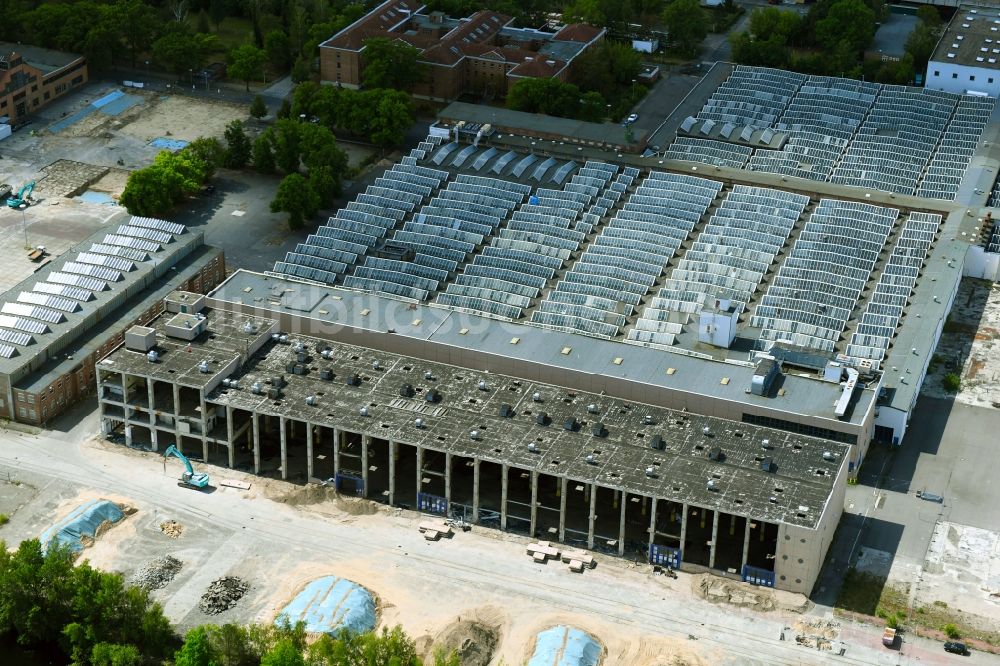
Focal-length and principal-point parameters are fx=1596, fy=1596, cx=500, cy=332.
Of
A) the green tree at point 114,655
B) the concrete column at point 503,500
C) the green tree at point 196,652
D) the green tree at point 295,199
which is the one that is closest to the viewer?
the green tree at point 196,652

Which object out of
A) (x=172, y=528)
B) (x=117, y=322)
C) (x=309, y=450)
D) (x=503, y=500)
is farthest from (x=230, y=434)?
(x=503, y=500)

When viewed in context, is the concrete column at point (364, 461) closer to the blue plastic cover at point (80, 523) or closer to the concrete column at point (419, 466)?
the concrete column at point (419, 466)

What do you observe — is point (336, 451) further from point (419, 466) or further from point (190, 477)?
point (190, 477)

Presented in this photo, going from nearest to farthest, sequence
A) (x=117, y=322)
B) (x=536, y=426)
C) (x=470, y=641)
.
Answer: (x=470, y=641), (x=536, y=426), (x=117, y=322)

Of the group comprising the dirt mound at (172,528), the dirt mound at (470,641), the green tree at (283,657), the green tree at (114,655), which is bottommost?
the dirt mound at (172,528)

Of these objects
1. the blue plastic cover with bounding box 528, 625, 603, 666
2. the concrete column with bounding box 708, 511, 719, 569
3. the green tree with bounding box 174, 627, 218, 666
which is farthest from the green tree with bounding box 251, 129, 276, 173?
the blue plastic cover with bounding box 528, 625, 603, 666

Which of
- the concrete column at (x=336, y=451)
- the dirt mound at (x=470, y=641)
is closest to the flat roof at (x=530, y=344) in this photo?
the concrete column at (x=336, y=451)

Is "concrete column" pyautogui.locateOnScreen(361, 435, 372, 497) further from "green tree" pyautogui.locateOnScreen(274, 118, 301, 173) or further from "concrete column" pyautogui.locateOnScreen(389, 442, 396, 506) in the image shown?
"green tree" pyautogui.locateOnScreen(274, 118, 301, 173)
